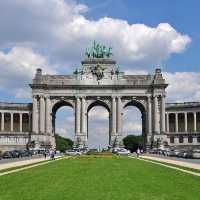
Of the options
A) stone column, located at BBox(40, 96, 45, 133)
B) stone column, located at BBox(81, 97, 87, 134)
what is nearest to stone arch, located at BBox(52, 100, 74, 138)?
stone column, located at BBox(40, 96, 45, 133)

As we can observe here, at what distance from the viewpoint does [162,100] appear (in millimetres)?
137125

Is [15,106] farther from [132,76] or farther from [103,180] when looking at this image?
[103,180]

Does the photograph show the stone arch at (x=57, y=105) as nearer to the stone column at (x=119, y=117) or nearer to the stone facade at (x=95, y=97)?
the stone facade at (x=95, y=97)

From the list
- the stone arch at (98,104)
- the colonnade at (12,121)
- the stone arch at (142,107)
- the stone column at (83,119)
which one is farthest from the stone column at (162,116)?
the colonnade at (12,121)

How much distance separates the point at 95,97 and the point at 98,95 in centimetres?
102

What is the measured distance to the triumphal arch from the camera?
5389 inches

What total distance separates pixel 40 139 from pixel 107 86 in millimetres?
23109

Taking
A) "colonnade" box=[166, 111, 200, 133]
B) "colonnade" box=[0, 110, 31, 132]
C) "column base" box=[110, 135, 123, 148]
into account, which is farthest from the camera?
"colonnade" box=[166, 111, 200, 133]

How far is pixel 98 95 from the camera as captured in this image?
5428 inches

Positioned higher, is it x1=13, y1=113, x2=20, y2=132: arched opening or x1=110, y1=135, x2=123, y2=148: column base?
x1=13, y1=113, x2=20, y2=132: arched opening

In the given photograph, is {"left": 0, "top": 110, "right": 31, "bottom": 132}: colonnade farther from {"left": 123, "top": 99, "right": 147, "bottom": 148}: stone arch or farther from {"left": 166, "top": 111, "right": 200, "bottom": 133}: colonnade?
{"left": 166, "top": 111, "right": 200, "bottom": 133}: colonnade

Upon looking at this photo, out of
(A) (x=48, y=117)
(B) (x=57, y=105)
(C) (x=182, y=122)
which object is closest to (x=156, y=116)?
(C) (x=182, y=122)

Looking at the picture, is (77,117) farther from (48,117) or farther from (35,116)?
(35,116)

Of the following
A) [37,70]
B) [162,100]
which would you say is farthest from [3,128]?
[162,100]
